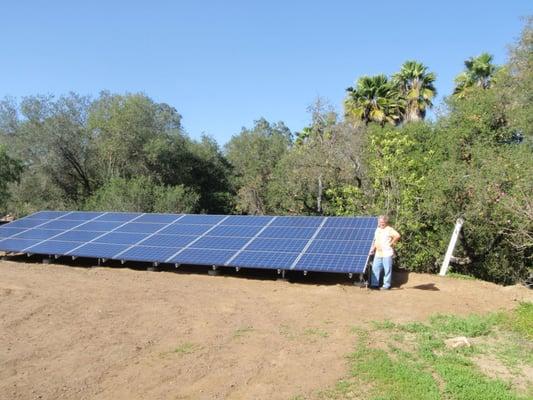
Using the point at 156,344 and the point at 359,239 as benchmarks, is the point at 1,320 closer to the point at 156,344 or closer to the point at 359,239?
the point at 156,344

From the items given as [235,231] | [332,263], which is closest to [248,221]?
[235,231]

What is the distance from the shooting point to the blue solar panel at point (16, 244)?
47.9 feet

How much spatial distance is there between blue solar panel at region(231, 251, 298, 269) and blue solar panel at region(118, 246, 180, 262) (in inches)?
82.9

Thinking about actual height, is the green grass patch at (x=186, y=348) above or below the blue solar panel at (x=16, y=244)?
below

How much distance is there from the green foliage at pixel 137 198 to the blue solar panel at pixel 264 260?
537 inches

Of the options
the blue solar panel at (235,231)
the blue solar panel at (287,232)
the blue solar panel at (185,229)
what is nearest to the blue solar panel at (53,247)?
the blue solar panel at (185,229)

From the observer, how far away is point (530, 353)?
6.64 metres

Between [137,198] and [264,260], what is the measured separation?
1467 cm

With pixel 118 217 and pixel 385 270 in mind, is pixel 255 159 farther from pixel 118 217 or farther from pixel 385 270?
pixel 385 270

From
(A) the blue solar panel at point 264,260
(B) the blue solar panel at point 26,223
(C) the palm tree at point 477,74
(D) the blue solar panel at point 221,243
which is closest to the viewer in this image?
(A) the blue solar panel at point 264,260

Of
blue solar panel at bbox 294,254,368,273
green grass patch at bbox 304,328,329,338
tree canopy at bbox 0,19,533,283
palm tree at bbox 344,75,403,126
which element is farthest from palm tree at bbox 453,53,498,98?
green grass patch at bbox 304,328,329,338

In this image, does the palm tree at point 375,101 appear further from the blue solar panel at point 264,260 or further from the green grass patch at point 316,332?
the green grass patch at point 316,332

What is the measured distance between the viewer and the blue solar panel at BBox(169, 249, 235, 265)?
12156 mm

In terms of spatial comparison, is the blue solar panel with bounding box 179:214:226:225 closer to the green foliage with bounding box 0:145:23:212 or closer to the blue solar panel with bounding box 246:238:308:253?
the blue solar panel with bounding box 246:238:308:253
